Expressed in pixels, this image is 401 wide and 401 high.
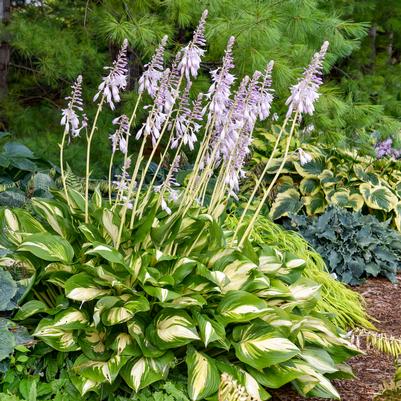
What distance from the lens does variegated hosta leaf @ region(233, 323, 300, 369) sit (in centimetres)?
291

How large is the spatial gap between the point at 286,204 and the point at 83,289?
10.9ft

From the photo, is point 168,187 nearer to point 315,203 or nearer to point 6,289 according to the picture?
point 6,289

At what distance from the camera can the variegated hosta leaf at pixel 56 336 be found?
290 cm

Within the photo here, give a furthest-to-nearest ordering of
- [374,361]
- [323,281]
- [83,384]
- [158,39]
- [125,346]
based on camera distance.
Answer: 1. [158,39]
2. [323,281]
3. [374,361]
4. [125,346]
5. [83,384]

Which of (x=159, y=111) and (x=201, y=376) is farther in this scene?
(x=159, y=111)

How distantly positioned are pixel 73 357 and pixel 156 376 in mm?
438

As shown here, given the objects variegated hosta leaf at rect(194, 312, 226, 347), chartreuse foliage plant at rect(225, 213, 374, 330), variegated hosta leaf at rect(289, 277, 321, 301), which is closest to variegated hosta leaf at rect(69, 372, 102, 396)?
variegated hosta leaf at rect(194, 312, 226, 347)

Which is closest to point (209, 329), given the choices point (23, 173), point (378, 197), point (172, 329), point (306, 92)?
point (172, 329)

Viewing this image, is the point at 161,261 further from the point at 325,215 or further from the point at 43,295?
the point at 325,215

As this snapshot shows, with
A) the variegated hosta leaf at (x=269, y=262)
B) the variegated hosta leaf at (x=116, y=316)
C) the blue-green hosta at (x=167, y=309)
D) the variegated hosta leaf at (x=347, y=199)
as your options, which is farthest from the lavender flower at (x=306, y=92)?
the variegated hosta leaf at (x=347, y=199)

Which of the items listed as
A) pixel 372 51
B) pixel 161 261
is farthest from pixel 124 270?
pixel 372 51

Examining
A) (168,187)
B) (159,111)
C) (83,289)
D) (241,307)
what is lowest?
(83,289)

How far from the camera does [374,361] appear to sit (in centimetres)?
385

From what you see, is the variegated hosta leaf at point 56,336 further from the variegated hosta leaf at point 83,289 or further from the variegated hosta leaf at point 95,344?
the variegated hosta leaf at point 83,289
